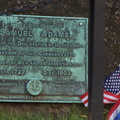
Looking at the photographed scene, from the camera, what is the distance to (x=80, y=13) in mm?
6305

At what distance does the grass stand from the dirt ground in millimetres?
101

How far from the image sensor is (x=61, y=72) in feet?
20.1

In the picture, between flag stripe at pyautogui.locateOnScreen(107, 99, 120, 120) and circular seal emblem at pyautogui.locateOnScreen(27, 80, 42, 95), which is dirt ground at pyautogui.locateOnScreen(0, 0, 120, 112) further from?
flag stripe at pyautogui.locateOnScreen(107, 99, 120, 120)

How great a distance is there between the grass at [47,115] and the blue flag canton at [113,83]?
31cm

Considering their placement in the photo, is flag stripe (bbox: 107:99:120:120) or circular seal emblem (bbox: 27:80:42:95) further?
circular seal emblem (bbox: 27:80:42:95)

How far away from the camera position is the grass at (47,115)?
19.2 feet

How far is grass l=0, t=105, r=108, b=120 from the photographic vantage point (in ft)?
19.2

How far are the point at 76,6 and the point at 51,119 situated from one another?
1681mm

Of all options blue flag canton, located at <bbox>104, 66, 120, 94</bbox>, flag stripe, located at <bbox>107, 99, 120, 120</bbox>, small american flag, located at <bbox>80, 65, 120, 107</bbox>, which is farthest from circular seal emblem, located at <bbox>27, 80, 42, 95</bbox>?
flag stripe, located at <bbox>107, 99, 120, 120</bbox>

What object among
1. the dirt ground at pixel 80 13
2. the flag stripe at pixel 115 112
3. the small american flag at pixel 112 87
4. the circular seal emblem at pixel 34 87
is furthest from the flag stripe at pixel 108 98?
the circular seal emblem at pixel 34 87

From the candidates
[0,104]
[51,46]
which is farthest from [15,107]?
[51,46]

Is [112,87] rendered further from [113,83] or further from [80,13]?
[80,13]

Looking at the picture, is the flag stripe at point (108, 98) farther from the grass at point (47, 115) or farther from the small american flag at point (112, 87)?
the grass at point (47, 115)

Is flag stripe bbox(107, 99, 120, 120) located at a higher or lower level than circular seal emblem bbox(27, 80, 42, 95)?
lower
